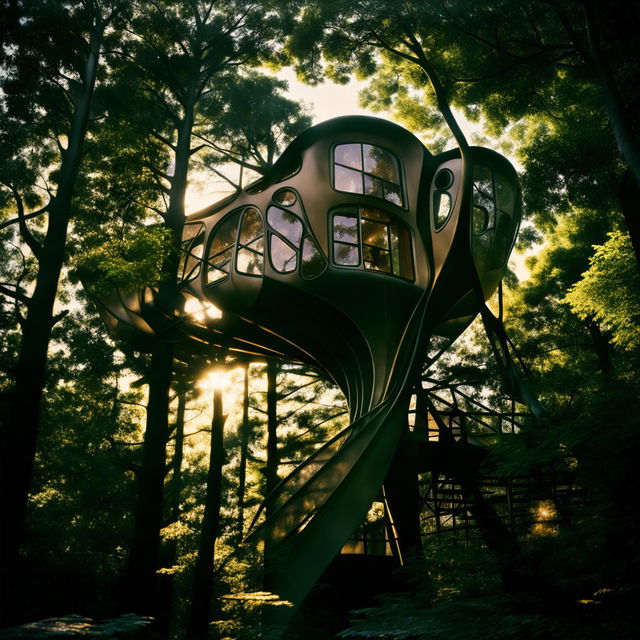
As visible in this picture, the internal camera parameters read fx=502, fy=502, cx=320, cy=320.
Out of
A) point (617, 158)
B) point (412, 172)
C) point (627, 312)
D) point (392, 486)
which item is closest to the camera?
point (617, 158)

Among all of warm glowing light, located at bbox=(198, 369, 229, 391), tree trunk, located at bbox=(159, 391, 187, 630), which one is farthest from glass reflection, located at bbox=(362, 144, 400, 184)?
tree trunk, located at bbox=(159, 391, 187, 630)

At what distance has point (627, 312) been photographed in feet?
38.8

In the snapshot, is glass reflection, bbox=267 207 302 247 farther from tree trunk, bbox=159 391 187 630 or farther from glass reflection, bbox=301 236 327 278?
tree trunk, bbox=159 391 187 630

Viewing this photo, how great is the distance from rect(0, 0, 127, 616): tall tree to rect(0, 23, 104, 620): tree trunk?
12 millimetres

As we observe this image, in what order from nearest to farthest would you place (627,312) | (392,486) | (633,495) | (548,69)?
(633,495) → (548,69) → (627,312) → (392,486)

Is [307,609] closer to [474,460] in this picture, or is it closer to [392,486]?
[392,486]

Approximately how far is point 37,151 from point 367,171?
808 centimetres

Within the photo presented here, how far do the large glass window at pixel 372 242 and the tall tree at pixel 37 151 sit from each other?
619 centimetres

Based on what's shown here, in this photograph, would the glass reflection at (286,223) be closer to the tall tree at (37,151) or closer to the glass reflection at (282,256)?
the glass reflection at (282,256)

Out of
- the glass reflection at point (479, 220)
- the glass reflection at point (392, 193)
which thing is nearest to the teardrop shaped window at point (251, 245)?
the glass reflection at point (392, 193)

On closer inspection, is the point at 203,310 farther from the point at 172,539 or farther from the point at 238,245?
the point at 172,539

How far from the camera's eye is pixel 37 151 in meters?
11.8

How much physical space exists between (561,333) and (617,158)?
9.72 metres

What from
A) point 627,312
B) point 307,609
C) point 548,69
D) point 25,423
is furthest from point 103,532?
point 548,69
